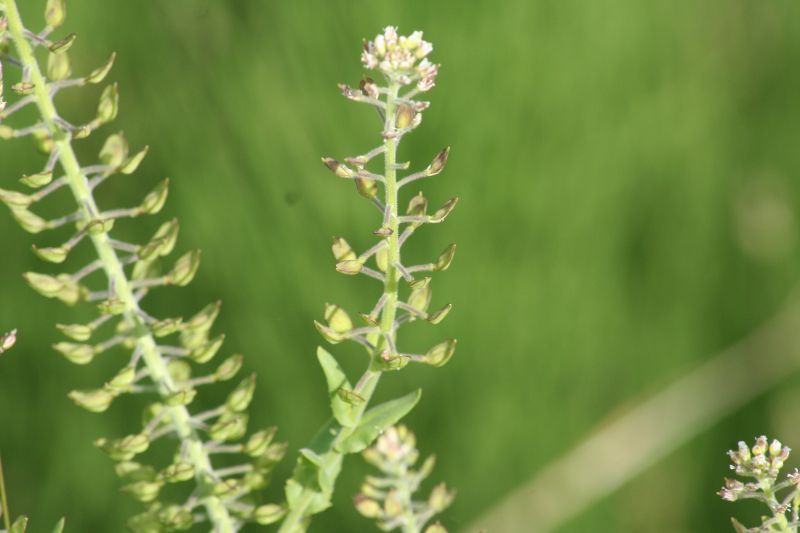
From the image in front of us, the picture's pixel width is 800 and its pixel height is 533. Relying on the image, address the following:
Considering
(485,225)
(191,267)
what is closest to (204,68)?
(485,225)

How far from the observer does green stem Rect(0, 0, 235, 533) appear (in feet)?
1.76

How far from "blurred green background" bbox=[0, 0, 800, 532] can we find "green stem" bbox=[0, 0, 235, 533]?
54 centimetres

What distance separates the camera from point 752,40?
4.79 ft

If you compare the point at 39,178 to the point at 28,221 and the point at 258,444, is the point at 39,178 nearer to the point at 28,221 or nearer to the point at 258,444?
the point at 28,221

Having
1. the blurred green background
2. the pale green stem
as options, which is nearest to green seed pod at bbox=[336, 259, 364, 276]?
the pale green stem

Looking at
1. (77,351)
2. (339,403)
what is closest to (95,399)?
(77,351)

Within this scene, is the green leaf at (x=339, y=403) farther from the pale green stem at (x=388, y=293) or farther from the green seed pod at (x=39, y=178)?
the green seed pod at (x=39, y=178)

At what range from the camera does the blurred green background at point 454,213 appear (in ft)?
3.78

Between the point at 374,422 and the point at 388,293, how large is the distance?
0.29 ft

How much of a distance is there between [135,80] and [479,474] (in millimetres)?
550

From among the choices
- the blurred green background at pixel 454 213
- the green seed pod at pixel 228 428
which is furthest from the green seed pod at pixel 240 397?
the blurred green background at pixel 454 213

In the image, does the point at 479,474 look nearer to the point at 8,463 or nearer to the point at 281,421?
the point at 281,421

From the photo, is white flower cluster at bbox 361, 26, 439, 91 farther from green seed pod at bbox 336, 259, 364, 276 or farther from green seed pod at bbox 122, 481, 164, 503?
green seed pod at bbox 122, 481, 164, 503

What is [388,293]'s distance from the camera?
0.53 m
